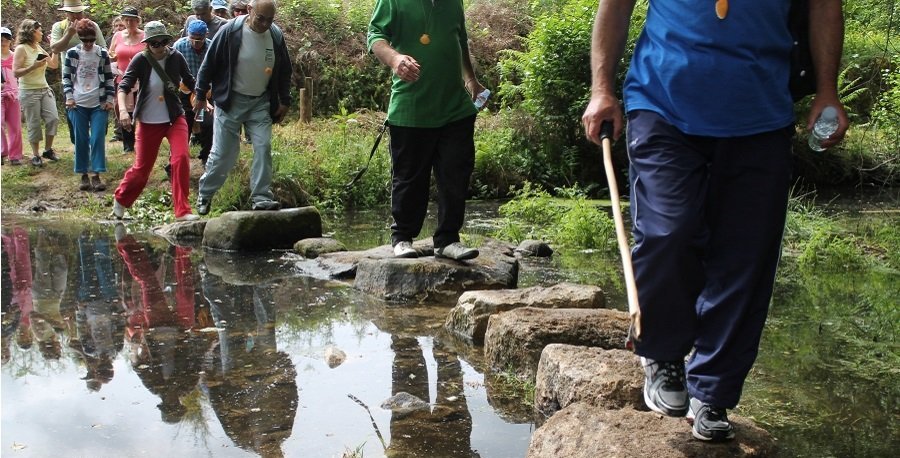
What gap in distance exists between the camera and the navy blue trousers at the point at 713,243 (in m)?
3.18

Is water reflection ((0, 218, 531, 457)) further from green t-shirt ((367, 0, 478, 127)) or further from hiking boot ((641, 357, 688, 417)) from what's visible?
green t-shirt ((367, 0, 478, 127))

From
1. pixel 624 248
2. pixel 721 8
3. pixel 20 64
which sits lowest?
pixel 20 64

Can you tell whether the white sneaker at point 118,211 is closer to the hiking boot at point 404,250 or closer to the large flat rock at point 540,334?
the hiking boot at point 404,250

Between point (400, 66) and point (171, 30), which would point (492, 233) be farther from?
point (171, 30)

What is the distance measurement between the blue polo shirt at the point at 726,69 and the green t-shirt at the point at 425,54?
3470 mm

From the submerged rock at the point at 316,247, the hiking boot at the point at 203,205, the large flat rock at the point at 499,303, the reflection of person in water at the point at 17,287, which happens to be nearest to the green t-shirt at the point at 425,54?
the large flat rock at the point at 499,303

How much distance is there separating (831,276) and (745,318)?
5028mm

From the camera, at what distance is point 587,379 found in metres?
4.01

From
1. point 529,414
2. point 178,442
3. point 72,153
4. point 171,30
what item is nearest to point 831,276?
point 529,414

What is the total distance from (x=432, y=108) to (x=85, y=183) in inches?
291

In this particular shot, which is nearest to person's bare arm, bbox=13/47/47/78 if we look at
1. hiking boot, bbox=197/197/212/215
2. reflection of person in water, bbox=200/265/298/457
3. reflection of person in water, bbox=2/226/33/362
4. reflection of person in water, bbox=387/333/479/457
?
reflection of person in water, bbox=2/226/33/362

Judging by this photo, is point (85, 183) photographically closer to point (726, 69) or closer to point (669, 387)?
point (669, 387)

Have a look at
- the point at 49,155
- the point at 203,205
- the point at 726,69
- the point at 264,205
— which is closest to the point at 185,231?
the point at 203,205

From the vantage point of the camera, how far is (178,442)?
12.9 ft
